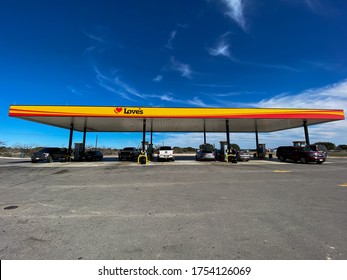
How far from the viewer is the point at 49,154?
24.4 m

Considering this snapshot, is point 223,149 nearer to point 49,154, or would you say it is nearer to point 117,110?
point 117,110

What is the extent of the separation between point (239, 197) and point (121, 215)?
4212 millimetres

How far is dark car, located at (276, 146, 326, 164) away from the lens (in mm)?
22156

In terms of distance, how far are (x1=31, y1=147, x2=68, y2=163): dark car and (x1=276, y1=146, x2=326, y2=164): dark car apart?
1141 inches

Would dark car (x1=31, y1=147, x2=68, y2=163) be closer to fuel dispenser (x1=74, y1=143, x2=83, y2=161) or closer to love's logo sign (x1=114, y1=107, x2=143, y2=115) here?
fuel dispenser (x1=74, y1=143, x2=83, y2=161)

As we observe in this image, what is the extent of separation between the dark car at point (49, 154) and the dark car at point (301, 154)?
1141 inches

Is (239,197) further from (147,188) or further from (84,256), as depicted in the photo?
(84,256)

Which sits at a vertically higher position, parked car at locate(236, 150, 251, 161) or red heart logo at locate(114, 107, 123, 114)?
red heart logo at locate(114, 107, 123, 114)

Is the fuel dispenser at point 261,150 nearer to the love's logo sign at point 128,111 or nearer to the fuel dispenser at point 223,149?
the fuel dispenser at point 223,149

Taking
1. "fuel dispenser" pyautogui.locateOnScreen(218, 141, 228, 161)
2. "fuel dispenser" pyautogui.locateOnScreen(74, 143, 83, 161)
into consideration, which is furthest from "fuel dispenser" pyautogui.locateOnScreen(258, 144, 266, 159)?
"fuel dispenser" pyautogui.locateOnScreen(74, 143, 83, 161)

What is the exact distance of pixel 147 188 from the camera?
885 centimetres

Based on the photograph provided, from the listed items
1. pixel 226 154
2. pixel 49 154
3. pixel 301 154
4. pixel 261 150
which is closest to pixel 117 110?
pixel 49 154

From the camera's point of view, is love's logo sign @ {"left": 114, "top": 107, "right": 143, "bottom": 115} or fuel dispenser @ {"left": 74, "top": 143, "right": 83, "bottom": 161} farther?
fuel dispenser @ {"left": 74, "top": 143, "right": 83, "bottom": 161}

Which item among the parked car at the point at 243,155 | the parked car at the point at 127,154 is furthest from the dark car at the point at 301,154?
the parked car at the point at 127,154
